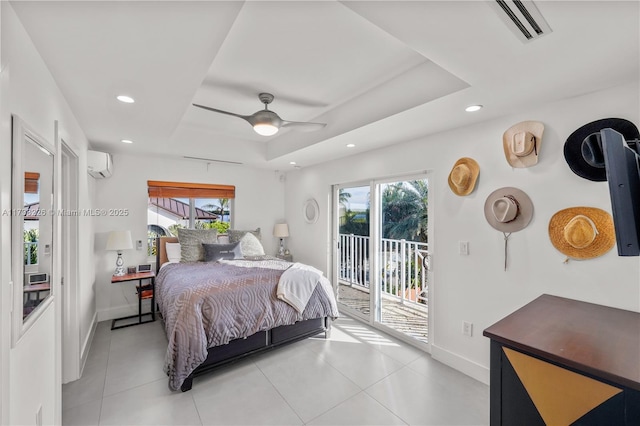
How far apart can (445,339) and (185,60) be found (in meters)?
3.13

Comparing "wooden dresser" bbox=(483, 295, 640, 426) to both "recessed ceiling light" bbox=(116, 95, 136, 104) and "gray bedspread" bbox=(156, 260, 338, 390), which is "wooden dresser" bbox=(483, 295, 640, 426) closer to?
"gray bedspread" bbox=(156, 260, 338, 390)

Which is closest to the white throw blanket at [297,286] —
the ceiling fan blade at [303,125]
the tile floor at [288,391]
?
the tile floor at [288,391]

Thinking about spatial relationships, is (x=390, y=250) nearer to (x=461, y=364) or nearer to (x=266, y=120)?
(x=461, y=364)

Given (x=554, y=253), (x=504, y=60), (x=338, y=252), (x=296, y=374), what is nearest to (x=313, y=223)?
(x=338, y=252)

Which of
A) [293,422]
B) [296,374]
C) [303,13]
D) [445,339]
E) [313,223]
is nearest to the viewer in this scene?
[303,13]

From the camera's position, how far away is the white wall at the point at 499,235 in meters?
1.82

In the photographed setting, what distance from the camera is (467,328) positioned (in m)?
2.55

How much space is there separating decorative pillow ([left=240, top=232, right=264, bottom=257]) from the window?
539 mm

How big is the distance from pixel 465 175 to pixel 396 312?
6.87 ft

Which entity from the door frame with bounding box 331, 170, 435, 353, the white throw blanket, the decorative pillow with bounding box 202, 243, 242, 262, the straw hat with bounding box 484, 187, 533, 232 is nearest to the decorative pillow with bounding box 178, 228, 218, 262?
the decorative pillow with bounding box 202, 243, 242, 262

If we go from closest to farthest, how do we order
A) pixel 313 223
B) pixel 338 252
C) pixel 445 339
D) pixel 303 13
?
pixel 303 13 < pixel 445 339 < pixel 338 252 < pixel 313 223

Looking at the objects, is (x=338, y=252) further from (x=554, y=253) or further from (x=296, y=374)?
(x=554, y=253)

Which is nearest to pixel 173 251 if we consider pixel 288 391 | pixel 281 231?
pixel 281 231

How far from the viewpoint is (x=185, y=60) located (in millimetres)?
1520
